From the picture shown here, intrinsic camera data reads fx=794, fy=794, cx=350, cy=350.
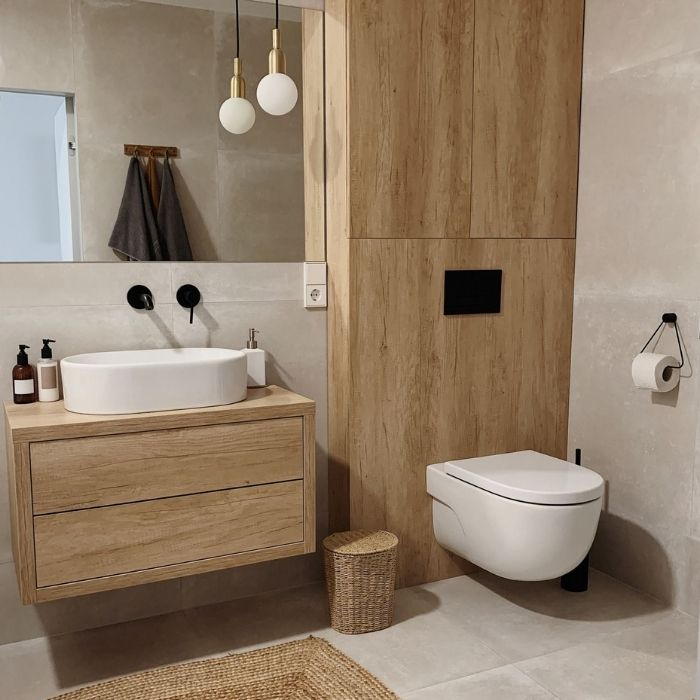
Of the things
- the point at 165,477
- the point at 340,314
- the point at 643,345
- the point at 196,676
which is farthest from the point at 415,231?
the point at 196,676

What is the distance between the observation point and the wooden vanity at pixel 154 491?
189 centimetres

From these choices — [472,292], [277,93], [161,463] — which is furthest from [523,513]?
[277,93]

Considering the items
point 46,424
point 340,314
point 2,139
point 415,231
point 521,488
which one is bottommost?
point 521,488

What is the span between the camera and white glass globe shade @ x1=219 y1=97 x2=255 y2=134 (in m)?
2.38

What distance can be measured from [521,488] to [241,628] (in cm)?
93

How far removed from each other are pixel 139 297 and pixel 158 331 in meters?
0.12

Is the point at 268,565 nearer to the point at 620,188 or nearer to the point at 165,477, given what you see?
the point at 165,477

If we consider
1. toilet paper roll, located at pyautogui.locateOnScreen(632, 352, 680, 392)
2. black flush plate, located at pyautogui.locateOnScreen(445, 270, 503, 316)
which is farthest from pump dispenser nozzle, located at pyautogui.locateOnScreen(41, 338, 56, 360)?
toilet paper roll, located at pyautogui.locateOnScreen(632, 352, 680, 392)

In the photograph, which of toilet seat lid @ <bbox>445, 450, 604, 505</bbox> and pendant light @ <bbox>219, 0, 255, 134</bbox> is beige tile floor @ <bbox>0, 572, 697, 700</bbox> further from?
pendant light @ <bbox>219, 0, 255, 134</bbox>

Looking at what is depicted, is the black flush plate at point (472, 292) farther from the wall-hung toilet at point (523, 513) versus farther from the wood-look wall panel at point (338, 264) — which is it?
the wall-hung toilet at point (523, 513)

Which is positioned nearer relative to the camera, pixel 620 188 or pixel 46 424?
pixel 46 424

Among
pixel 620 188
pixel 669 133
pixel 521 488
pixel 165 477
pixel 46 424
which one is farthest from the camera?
pixel 620 188

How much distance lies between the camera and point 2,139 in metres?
2.14

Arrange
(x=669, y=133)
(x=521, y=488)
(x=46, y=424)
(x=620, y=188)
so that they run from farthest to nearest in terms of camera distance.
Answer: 1. (x=620, y=188)
2. (x=669, y=133)
3. (x=521, y=488)
4. (x=46, y=424)
